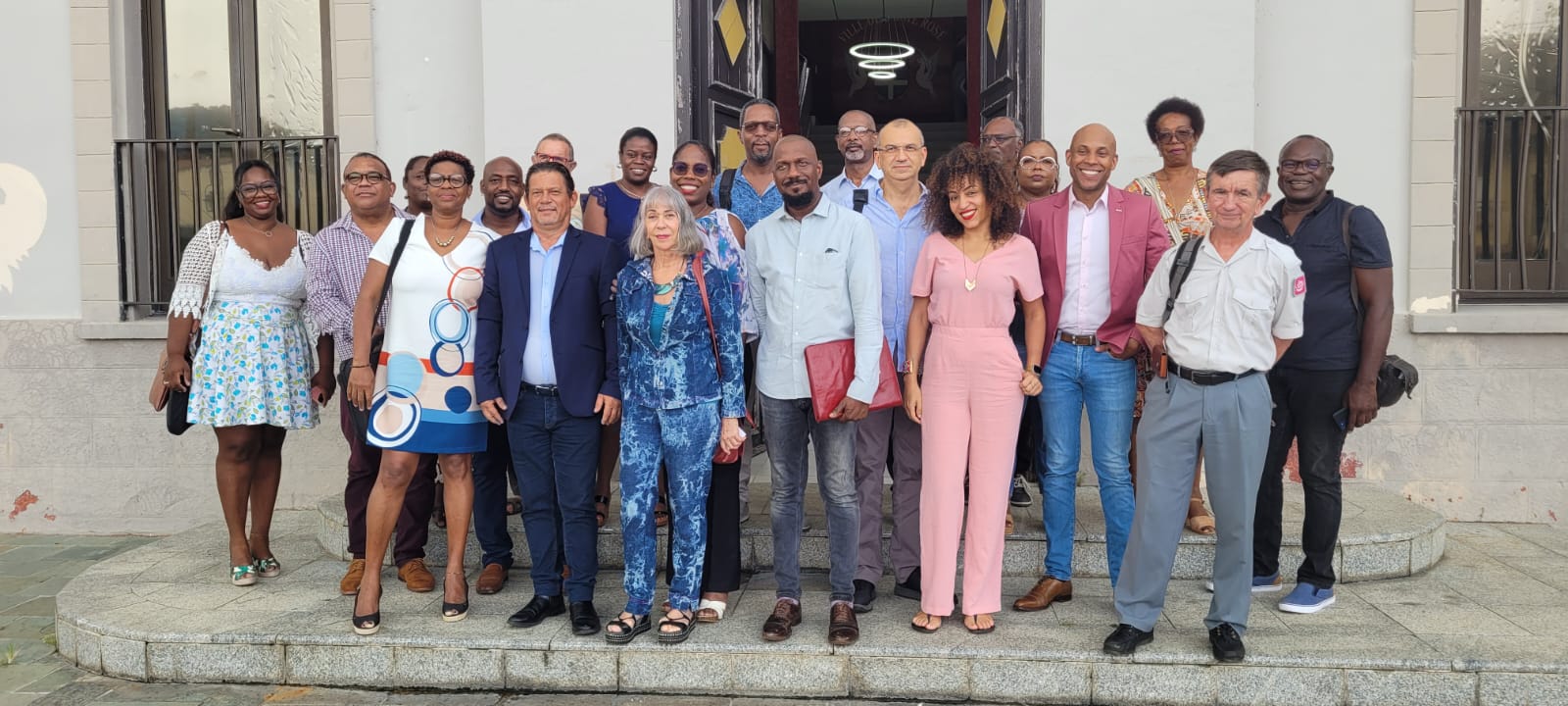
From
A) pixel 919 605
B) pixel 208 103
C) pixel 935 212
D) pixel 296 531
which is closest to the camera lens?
pixel 935 212

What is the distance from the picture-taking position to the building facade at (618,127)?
Answer: 6277mm

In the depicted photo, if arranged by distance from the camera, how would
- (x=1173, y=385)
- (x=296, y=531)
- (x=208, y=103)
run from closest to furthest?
(x=1173, y=385)
(x=296, y=531)
(x=208, y=103)

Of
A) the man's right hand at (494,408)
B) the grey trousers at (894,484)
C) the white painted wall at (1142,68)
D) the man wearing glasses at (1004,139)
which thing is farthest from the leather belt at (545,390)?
the white painted wall at (1142,68)

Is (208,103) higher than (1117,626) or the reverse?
higher

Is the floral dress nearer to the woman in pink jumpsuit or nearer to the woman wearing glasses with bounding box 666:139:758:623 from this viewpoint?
the woman in pink jumpsuit

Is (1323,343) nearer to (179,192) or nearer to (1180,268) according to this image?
(1180,268)

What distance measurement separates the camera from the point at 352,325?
4.65m

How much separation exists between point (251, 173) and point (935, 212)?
9.92 feet

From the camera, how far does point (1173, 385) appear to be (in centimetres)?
393

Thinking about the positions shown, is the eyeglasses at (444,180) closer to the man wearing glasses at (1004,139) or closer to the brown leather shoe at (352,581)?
the brown leather shoe at (352,581)

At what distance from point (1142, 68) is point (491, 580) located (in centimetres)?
436

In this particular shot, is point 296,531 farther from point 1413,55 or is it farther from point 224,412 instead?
point 1413,55

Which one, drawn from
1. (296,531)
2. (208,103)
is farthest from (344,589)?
(208,103)

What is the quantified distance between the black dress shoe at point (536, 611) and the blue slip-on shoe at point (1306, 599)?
114 inches
